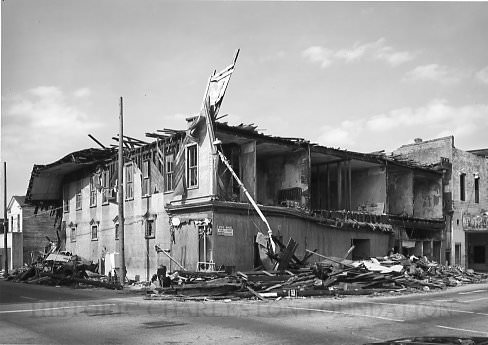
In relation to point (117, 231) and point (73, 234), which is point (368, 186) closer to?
point (117, 231)

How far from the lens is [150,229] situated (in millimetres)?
29031

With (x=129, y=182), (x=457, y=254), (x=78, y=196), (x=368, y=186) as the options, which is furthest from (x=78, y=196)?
(x=457, y=254)

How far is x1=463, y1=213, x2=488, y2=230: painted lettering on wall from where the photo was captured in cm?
4122

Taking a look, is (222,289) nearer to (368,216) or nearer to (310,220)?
(310,220)

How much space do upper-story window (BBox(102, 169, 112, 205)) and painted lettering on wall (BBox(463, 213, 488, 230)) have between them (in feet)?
88.1

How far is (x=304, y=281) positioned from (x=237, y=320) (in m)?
8.59

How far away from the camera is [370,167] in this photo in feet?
121

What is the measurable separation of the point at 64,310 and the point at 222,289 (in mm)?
6019

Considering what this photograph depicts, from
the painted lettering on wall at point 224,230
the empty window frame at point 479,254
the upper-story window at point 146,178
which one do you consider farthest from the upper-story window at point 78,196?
the empty window frame at point 479,254

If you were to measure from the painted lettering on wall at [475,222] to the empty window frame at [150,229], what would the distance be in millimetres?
25237

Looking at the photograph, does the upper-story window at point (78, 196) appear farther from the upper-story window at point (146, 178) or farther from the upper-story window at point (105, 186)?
the upper-story window at point (146, 178)

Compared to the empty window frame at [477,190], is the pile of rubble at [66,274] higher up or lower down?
lower down

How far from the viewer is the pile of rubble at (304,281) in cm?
1991

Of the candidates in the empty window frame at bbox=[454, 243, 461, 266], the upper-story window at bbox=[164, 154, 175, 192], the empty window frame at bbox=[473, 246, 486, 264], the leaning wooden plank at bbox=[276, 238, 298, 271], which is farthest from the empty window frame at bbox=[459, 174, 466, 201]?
the upper-story window at bbox=[164, 154, 175, 192]
